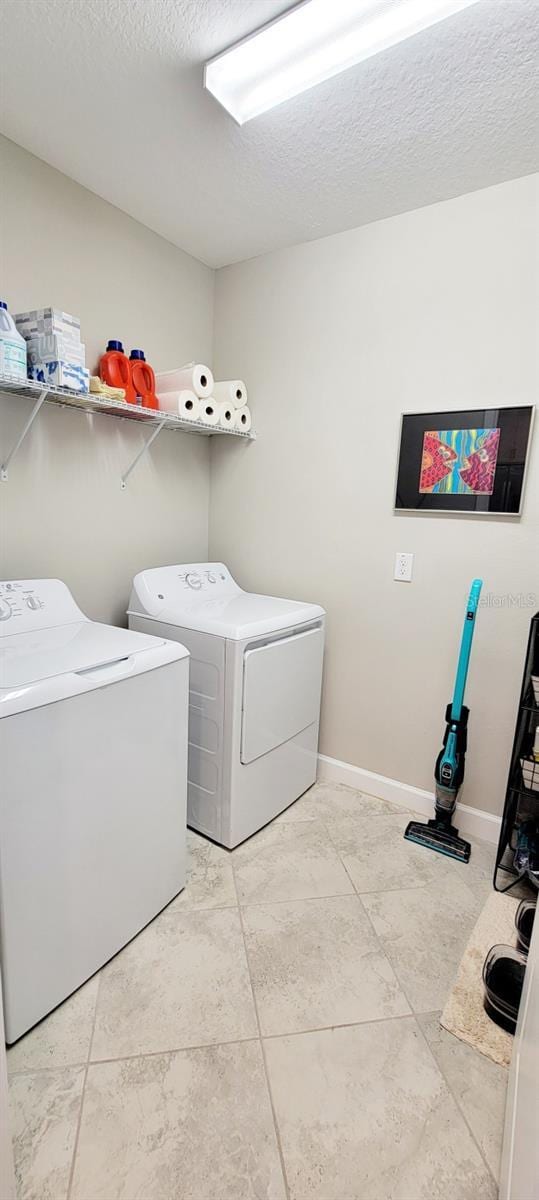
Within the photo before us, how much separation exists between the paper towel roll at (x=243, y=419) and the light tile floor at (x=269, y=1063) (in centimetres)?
191

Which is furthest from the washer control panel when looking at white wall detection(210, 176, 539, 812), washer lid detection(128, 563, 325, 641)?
white wall detection(210, 176, 539, 812)

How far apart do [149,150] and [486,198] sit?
117cm

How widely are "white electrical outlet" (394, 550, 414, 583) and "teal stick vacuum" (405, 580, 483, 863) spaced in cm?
28

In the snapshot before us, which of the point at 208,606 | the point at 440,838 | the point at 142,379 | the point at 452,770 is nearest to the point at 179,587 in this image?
the point at 208,606

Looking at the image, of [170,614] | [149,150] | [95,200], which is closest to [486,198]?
[149,150]

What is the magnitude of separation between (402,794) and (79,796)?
4.95 feet

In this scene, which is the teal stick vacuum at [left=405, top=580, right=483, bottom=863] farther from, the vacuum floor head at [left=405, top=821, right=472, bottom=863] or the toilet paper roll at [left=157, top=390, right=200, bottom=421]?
the toilet paper roll at [left=157, top=390, right=200, bottom=421]

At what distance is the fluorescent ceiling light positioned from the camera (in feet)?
3.81

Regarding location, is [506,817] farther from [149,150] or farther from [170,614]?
[149,150]

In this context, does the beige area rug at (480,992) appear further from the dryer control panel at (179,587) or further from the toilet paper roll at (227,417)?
the toilet paper roll at (227,417)

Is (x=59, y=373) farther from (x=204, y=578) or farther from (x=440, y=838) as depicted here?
(x=440, y=838)

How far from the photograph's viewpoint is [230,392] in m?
2.35

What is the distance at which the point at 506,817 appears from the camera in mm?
1793

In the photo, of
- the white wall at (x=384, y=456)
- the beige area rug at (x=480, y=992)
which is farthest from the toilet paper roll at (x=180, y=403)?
the beige area rug at (x=480, y=992)
